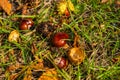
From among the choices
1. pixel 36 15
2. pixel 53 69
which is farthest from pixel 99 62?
pixel 36 15

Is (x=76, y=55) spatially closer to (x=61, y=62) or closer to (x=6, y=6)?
(x=61, y=62)

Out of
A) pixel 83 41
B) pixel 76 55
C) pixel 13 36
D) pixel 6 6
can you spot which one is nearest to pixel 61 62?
pixel 76 55

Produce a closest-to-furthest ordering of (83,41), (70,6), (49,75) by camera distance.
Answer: (49,75), (83,41), (70,6)

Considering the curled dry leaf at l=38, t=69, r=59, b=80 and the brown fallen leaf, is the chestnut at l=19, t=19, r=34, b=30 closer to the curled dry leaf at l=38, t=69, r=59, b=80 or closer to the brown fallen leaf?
the brown fallen leaf

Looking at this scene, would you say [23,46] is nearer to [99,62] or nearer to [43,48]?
[43,48]

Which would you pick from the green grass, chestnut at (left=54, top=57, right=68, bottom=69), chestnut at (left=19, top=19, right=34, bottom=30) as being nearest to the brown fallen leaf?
the green grass
